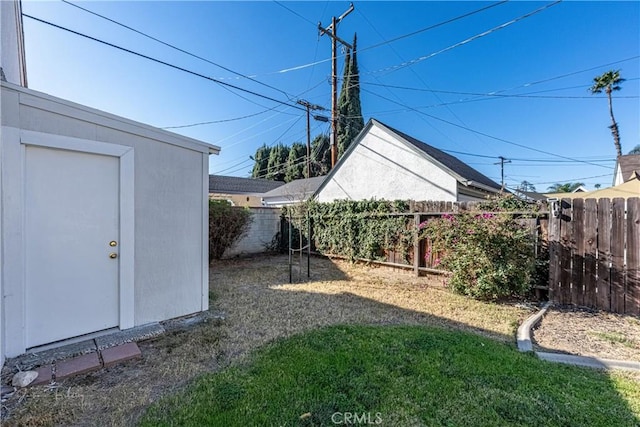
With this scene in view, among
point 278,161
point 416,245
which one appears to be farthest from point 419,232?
point 278,161

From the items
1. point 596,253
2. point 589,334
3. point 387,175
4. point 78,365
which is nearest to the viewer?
point 78,365

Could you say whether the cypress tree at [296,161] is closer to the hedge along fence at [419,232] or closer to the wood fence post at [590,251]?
the hedge along fence at [419,232]

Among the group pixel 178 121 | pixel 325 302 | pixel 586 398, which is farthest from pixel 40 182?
pixel 178 121

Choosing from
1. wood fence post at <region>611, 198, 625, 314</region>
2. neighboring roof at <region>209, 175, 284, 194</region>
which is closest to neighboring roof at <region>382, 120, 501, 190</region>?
wood fence post at <region>611, 198, 625, 314</region>

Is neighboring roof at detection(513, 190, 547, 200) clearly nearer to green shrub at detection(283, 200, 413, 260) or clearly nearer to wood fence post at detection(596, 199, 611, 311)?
wood fence post at detection(596, 199, 611, 311)

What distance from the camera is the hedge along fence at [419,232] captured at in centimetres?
530

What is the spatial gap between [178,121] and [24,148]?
33.7ft

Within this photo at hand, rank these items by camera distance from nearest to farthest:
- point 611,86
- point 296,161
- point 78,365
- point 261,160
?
1. point 78,365
2. point 611,86
3. point 296,161
4. point 261,160

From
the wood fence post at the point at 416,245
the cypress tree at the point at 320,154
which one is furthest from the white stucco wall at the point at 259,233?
the cypress tree at the point at 320,154

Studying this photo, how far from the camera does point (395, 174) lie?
1039 cm

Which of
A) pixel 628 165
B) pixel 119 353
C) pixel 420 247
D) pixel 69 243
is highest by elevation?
pixel 628 165

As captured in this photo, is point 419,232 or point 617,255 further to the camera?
point 419,232

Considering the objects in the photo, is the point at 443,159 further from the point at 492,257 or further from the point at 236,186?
the point at 236,186

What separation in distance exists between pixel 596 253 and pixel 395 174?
6.33 metres
